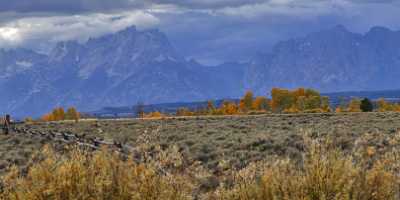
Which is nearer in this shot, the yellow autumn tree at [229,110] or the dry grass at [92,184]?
the dry grass at [92,184]

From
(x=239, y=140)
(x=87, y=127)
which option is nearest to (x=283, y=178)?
(x=239, y=140)

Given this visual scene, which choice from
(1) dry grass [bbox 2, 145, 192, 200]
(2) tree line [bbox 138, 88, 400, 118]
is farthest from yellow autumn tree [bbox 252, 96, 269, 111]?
(1) dry grass [bbox 2, 145, 192, 200]

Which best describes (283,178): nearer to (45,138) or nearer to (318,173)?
(318,173)

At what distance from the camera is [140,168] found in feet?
34.0

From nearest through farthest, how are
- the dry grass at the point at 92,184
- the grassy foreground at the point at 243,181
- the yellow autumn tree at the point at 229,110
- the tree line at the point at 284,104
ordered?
1. the grassy foreground at the point at 243,181
2. the dry grass at the point at 92,184
3. the yellow autumn tree at the point at 229,110
4. the tree line at the point at 284,104

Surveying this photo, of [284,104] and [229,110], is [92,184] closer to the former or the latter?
[229,110]

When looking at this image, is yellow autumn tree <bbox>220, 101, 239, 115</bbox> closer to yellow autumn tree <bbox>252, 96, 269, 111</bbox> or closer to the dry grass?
yellow autumn tree <bbox>252, 96, 269, 111</bbox>

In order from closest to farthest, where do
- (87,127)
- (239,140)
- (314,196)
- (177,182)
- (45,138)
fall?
(314,196) → (177,182) → (239,140) → (45,138) → (87,127)

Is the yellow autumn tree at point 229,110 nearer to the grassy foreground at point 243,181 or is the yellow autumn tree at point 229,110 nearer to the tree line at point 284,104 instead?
the tree line at point 284,104

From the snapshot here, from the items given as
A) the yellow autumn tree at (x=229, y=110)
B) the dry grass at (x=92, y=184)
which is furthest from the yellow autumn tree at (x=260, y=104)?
the dry grass at (x=92, y=184)

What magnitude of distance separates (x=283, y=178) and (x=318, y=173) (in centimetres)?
63

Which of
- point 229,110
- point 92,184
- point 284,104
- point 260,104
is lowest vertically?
point 92,184

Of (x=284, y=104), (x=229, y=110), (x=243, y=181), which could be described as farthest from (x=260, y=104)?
(x=243, y=181)

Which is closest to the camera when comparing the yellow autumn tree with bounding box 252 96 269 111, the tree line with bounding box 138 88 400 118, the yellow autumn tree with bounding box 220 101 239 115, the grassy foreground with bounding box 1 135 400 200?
the grassy foreground with bounding box 1 135 400 200
